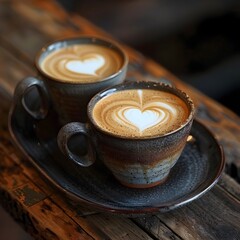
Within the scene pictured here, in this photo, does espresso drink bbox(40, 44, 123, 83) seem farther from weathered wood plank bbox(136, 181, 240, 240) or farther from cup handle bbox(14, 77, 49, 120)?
weathered wood plank bbox(136, 181, 240, 240)

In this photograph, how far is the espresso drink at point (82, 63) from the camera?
3.38 ft

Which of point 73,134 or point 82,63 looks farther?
point 82,63

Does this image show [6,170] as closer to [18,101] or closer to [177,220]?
[18,101]

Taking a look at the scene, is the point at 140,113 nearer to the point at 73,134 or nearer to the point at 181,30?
the point at 73,134

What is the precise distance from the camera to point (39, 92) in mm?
1029

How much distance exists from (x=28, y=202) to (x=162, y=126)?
0.26 m

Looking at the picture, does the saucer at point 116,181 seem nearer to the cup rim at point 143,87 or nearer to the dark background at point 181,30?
the cup rim at point 143,87

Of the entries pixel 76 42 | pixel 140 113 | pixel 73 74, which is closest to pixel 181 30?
pixel 76 42

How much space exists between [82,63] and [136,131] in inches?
10.9

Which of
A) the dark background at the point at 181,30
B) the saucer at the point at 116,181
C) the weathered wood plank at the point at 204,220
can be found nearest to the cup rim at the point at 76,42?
the saucer at the point at 116,181

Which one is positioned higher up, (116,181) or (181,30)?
(116,181)

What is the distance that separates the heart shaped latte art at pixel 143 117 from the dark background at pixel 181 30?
106 centimetres

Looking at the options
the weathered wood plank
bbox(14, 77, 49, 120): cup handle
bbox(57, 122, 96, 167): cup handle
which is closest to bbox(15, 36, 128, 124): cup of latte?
bbox(14, 77, 49, 120): cup handle

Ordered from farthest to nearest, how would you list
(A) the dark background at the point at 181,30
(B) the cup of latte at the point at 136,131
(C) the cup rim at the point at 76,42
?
(A) the dark background at the point at 181,30, (C) the cup rim at the point at 76,42, (B) the cup of latte at the point at 136,131
